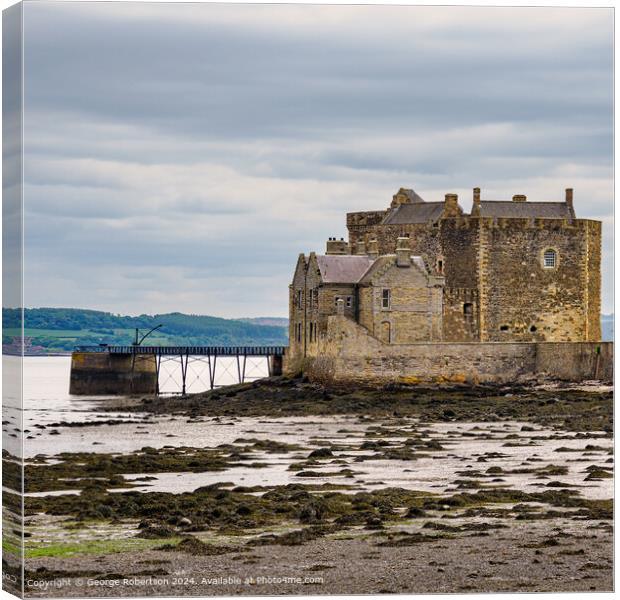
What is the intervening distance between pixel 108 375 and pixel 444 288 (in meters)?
12.0

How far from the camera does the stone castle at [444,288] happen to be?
1797 inches

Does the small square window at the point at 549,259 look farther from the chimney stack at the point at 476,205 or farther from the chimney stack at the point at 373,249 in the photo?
the chimney stack at the point at 373,249

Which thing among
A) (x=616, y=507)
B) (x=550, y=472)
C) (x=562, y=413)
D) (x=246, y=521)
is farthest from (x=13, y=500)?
(x=562, y=413)

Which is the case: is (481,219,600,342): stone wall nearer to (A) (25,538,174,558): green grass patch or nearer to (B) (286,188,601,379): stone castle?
(B) (286,188,601,379): stone castle

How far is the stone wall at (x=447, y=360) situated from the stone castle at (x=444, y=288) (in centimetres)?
4

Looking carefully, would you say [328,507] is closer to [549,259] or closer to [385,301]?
[385,301]

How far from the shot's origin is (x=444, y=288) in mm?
51000

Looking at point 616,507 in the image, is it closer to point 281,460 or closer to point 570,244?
point 281,460

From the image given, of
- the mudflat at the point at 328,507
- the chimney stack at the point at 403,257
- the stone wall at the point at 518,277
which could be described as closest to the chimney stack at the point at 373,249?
the chimney stack at the point at 403,257

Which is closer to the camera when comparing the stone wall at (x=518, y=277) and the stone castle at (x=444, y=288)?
the stone castle at (x=444, y=288)

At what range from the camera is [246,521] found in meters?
20.5

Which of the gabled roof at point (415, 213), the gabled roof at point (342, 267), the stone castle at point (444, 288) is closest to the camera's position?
the stone castle at point (444, 288)

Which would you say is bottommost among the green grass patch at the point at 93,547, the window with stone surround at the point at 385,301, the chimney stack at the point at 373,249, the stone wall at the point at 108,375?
the green grass patch at the point at 93,547

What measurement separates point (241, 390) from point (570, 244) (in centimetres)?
1163
